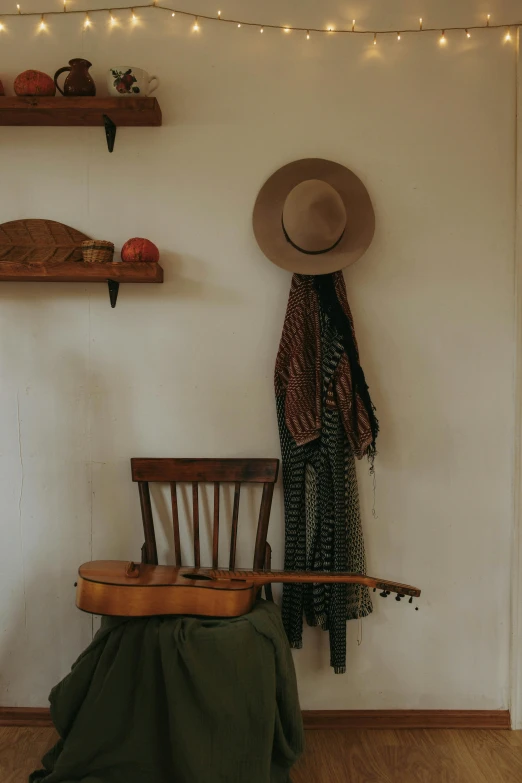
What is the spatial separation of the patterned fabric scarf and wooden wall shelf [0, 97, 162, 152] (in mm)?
715

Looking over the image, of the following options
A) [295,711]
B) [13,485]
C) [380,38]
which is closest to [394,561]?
[295,711]

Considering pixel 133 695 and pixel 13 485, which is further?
pixel 13 485

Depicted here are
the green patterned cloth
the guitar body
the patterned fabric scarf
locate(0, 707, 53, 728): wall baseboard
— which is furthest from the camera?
locate(0, 707, 53, 728): wall baseboard

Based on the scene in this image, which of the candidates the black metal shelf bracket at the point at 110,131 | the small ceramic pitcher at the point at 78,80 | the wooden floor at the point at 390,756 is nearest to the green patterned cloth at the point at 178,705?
the wooden floor at the point at 390,756

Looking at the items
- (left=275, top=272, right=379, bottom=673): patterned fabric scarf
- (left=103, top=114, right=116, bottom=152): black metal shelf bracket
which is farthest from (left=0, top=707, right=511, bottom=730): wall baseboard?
(left=103, top=114, right=116, bottom=152): black metal shelf bracket

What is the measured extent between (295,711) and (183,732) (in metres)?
0.33

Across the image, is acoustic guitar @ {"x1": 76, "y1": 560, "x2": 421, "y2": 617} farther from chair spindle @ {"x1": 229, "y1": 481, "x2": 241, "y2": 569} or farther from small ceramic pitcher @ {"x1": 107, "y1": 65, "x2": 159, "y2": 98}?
small ceramic pitcher @ {"x1": 107, "y1": 65, "x2": 159, "y2": 98}

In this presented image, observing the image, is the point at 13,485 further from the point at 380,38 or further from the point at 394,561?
the point at 380,38

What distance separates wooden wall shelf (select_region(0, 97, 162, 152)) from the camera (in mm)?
2021

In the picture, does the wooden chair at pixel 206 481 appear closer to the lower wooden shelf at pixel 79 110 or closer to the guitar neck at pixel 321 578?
the guitar neck at pixel 321 578

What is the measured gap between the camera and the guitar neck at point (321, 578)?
184cm

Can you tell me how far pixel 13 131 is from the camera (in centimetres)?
219

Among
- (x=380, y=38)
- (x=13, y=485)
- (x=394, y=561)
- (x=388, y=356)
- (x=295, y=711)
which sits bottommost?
(x=295, y=711)

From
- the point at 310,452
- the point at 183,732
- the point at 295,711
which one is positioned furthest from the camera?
the point at 310,452
